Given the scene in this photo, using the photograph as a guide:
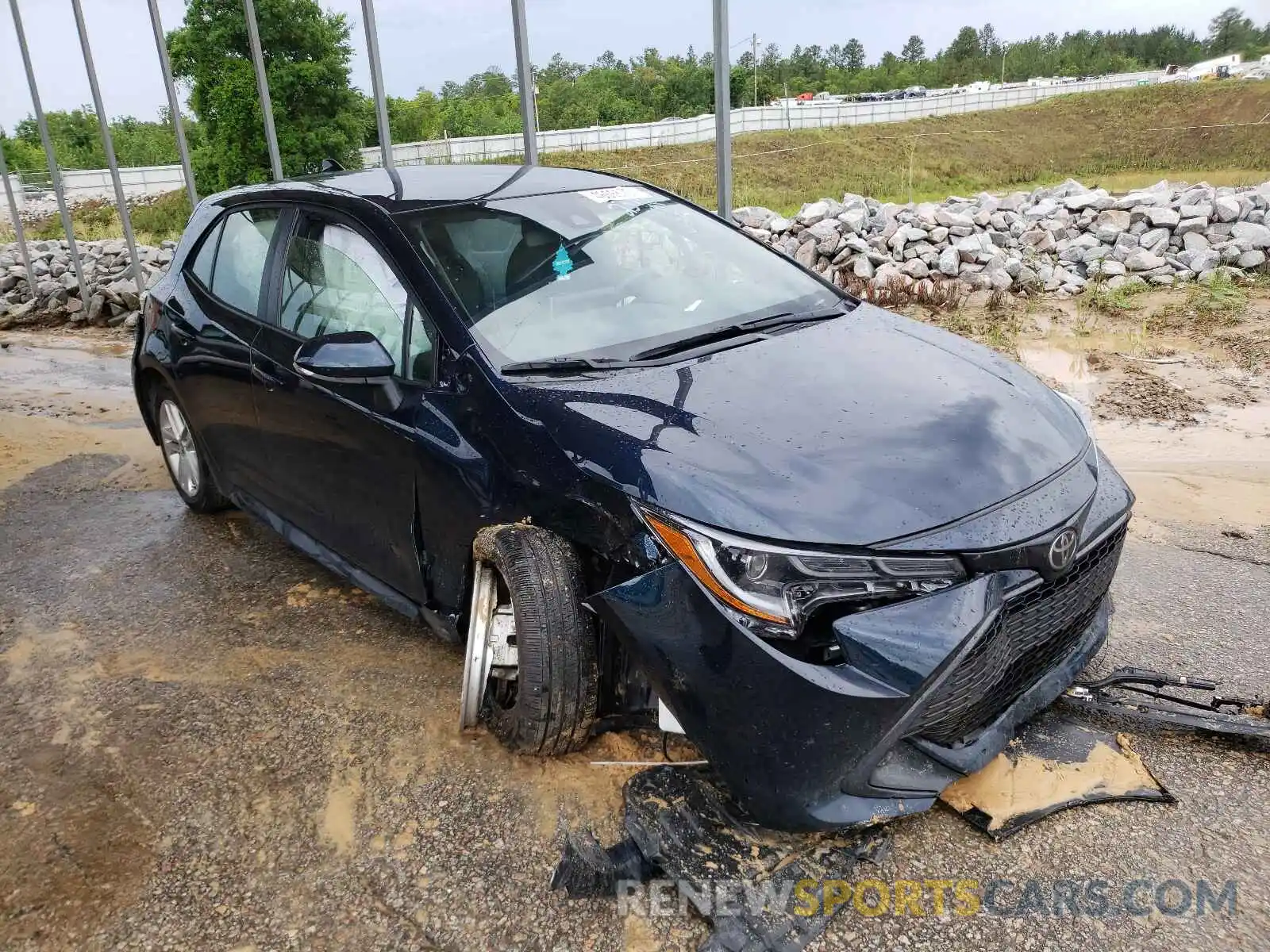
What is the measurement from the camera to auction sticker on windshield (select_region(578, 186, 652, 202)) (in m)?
3.63

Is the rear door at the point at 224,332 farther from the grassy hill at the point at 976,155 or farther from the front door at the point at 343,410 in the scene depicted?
the grassy hill at the point at 976,155

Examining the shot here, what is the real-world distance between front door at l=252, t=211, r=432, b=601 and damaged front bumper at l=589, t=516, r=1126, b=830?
1041mm

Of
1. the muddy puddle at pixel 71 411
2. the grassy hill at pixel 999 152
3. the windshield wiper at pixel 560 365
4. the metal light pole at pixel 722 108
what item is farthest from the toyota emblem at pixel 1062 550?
the grassy hill at pixel 999 152

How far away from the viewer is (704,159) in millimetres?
39625

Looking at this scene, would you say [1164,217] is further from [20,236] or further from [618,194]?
[20,236]

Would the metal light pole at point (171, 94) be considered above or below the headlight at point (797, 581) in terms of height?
above

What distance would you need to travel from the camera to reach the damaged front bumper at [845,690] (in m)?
2.00

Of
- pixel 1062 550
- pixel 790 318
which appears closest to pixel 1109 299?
pixel 790 318

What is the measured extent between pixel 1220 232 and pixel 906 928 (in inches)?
399

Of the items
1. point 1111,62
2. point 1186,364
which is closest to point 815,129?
point 1111,62

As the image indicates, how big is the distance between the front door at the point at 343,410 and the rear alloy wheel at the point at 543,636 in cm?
49

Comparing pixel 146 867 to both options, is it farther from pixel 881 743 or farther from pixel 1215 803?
pixel 1215 803

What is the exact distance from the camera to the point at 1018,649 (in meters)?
2.29
